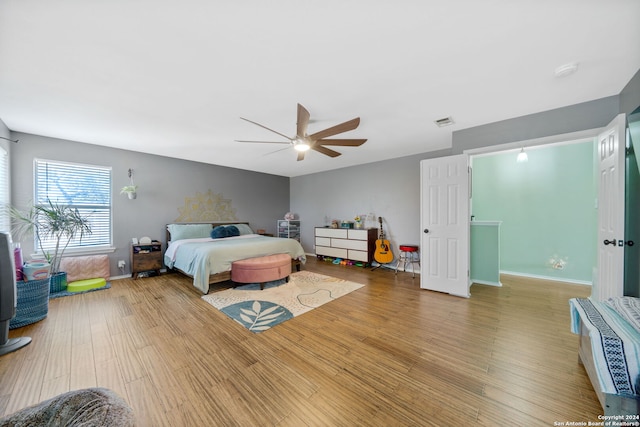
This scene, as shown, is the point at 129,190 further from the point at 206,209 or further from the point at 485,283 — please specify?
the point at 485,283

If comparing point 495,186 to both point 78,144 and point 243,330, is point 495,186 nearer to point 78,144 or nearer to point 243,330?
point 243,330

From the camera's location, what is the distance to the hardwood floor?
4.70ft

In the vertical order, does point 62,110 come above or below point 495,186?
Result: above

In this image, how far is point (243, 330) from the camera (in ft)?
7.98

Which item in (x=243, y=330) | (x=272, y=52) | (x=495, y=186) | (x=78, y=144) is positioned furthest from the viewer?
(x=495, y=186)

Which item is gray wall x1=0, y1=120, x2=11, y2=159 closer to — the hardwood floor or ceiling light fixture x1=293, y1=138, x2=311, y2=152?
the hardwood floor

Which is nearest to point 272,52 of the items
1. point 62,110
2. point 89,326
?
point 62,110

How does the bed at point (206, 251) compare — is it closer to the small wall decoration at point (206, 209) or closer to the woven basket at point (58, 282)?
the small wall decoration at point (206, 209)

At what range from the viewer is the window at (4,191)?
3.08m

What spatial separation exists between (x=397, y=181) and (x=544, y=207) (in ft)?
8.86

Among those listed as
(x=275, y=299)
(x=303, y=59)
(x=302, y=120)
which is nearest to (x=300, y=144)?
(x=302, y=120)

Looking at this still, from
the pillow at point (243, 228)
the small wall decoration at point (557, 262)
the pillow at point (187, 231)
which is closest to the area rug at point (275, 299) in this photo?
the pillow at point (187, 231)

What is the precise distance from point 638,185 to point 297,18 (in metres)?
3.35

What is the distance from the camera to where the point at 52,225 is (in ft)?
10.8
